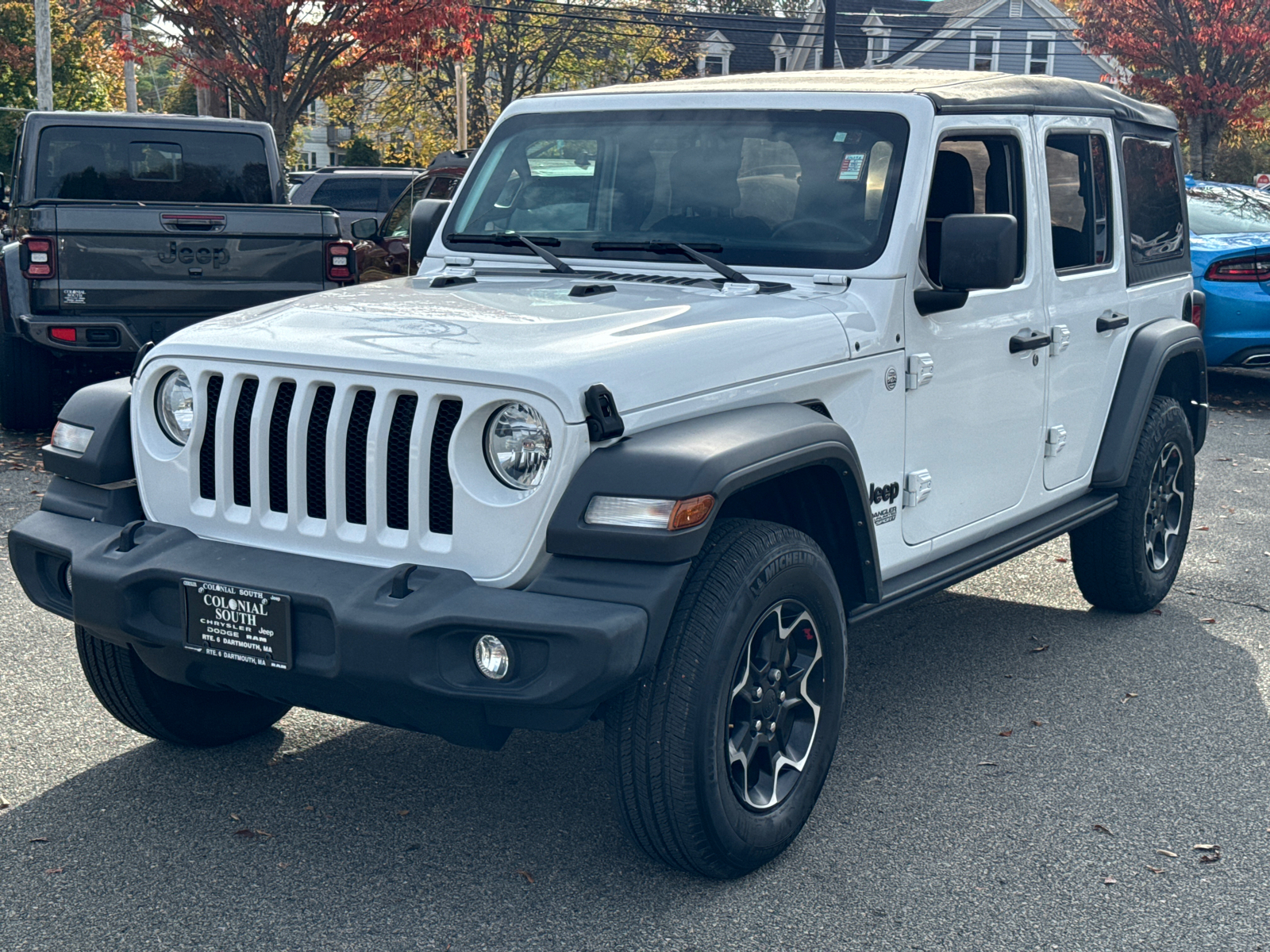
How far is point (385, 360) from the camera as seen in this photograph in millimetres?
3379

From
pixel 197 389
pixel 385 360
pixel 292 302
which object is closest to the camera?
pixel 385 360

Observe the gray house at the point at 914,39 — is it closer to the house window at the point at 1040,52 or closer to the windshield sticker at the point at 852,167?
the house window at the point at 1040,52

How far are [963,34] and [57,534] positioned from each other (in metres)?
50.3

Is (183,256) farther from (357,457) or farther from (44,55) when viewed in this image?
(44,55)

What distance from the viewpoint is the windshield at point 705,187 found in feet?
14.5

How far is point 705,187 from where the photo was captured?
4625 millimetres

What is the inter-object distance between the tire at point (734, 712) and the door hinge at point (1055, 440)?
66.5 inches

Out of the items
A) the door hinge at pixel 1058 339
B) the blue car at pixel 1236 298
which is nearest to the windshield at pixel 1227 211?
the blue car at pixel 1236 298

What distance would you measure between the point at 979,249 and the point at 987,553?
1.13m

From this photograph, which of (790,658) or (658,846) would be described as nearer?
(658,846)

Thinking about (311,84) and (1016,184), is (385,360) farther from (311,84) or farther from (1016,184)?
(311,84)

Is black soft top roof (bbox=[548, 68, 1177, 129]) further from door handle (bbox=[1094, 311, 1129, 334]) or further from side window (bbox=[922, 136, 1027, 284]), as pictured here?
door handle (bbox=[1094, 311, 1129, 334])

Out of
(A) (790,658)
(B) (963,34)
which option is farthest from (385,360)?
(B) (963,34)

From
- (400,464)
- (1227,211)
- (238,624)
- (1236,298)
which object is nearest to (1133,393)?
(400,464)
